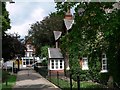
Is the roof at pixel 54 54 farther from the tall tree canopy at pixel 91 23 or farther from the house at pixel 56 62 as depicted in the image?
the tall tree canopy at pixel 91 23

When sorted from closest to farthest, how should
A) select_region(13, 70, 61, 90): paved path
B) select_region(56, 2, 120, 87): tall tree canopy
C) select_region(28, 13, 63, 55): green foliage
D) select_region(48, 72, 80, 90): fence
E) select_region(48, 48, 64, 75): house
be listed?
select_region(56, 2, 120, 87): tall tree canopy < select_region(48, 72, 80, 90): fence < select_region(13, 70, 61, 90): paved path < select_region(48, 48, 64, 75): house < select_region(28, 13, 63, 55): green foliage

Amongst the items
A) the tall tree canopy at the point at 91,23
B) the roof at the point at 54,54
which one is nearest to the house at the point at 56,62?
the roof at the point at 54,54

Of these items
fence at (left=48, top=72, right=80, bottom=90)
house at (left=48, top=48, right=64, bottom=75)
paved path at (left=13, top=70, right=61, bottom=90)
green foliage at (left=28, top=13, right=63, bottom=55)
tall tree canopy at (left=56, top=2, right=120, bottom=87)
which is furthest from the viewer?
green foliage at (left=28, top=13, right=63, bottom=55)

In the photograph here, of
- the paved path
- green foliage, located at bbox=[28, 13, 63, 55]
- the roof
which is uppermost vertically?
green foliage, located at bbox=[28, 13, 63, 55]

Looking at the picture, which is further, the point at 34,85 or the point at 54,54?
the point at 54,54

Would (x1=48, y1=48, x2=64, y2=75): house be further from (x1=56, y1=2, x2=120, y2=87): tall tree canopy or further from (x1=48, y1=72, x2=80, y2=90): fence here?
(x1=56, y1=2, x2=120, y2=87): tall tree canopy

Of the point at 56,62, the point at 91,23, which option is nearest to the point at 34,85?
the point at 91,23

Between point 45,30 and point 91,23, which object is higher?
point 45,30

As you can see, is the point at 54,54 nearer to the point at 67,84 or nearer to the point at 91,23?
the point at 67,84

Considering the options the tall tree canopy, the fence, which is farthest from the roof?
the tall tree canopy

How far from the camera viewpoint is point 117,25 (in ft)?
49.0

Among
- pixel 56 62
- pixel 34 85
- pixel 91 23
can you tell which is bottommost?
pixel 34 85

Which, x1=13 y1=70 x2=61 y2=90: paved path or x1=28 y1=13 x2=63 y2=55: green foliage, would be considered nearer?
x1=13 y1=70 x2=61 y2=90: paved path

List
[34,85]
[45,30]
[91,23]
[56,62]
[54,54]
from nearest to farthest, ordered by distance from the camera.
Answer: [91,23] → [34,85] → [56,62] → [54,54] → [45,30]
